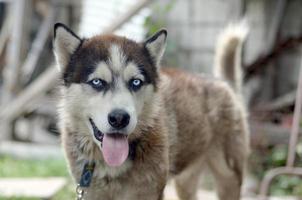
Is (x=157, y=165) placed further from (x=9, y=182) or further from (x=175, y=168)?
(x=9, y=182)

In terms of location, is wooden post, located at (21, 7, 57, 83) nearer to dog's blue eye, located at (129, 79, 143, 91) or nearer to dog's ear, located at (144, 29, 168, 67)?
dog's ear, located at (144, 29, 168, 67)

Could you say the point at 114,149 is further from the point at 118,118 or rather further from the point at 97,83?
the point at 97,83

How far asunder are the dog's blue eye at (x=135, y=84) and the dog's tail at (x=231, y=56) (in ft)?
6.67

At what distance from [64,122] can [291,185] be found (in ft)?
12.6

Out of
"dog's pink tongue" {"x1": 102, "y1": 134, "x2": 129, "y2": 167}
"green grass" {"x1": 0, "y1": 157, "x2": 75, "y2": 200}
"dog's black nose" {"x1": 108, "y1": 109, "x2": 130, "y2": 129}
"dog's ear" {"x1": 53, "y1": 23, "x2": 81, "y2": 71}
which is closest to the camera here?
"dog's black nose" {"x1": 108, "y1": 109, "x2": 130, "y2": 129}

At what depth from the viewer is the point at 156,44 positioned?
4.32 metres

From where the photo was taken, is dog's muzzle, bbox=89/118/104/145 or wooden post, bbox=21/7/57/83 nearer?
dog's muzzle, bbox=89/118/104/145

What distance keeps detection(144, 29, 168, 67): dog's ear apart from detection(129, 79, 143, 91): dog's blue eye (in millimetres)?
318

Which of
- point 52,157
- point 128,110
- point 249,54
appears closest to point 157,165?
point 128,110

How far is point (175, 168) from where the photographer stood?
194 inches

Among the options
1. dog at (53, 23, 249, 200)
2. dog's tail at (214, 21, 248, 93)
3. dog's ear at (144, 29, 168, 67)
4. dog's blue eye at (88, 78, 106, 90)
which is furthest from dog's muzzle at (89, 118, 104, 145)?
dog's tail at (214, 21, 248, 93)

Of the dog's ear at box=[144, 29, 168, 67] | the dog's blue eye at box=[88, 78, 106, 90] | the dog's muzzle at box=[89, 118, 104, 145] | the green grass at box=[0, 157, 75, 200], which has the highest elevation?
the dog's ear at box=[144, 29, 168, 67]

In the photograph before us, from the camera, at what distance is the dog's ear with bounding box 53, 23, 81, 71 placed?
13.5 feet

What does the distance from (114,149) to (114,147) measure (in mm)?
13
